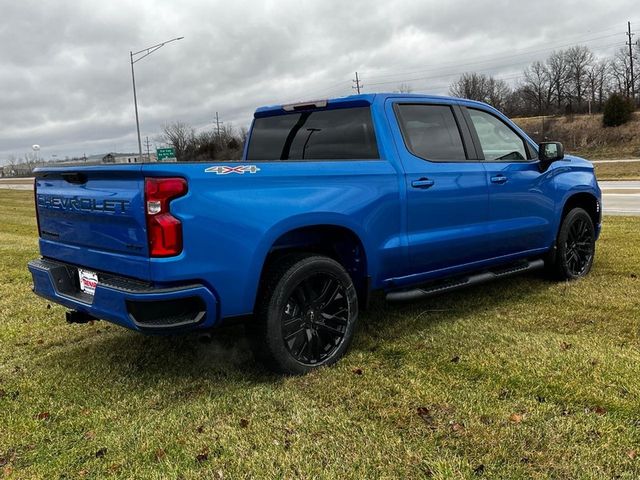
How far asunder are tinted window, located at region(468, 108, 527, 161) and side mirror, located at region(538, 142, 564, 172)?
154 millimetres

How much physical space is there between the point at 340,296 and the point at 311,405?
833 millimetres

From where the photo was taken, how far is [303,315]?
150 inches

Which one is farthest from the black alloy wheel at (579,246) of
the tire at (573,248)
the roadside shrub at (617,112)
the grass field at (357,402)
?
the roadside shrub at (617,112)

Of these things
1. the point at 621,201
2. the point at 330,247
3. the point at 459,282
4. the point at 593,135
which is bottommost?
the point at 621,201

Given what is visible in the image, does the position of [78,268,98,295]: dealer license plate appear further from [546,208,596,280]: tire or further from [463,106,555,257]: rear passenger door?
[546,208,596,280]: tire

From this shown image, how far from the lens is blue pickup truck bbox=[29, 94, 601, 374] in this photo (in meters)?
3.24

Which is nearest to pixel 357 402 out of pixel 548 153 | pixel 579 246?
pixel 548 153

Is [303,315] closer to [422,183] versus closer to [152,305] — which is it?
[152,305]

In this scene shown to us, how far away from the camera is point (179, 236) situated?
3168 millimetres

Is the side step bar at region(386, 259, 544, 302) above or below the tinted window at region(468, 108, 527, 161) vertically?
below

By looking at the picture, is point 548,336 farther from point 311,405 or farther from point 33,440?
point 33,440

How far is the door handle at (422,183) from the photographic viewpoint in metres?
4.36

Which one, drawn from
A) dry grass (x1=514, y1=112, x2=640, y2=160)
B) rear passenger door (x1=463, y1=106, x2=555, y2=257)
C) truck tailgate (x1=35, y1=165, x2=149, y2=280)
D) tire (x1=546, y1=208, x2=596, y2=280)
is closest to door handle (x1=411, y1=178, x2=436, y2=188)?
rear passenger door (x1=463, y1=106, x2=555, y2=257)

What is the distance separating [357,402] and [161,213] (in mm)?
1566
